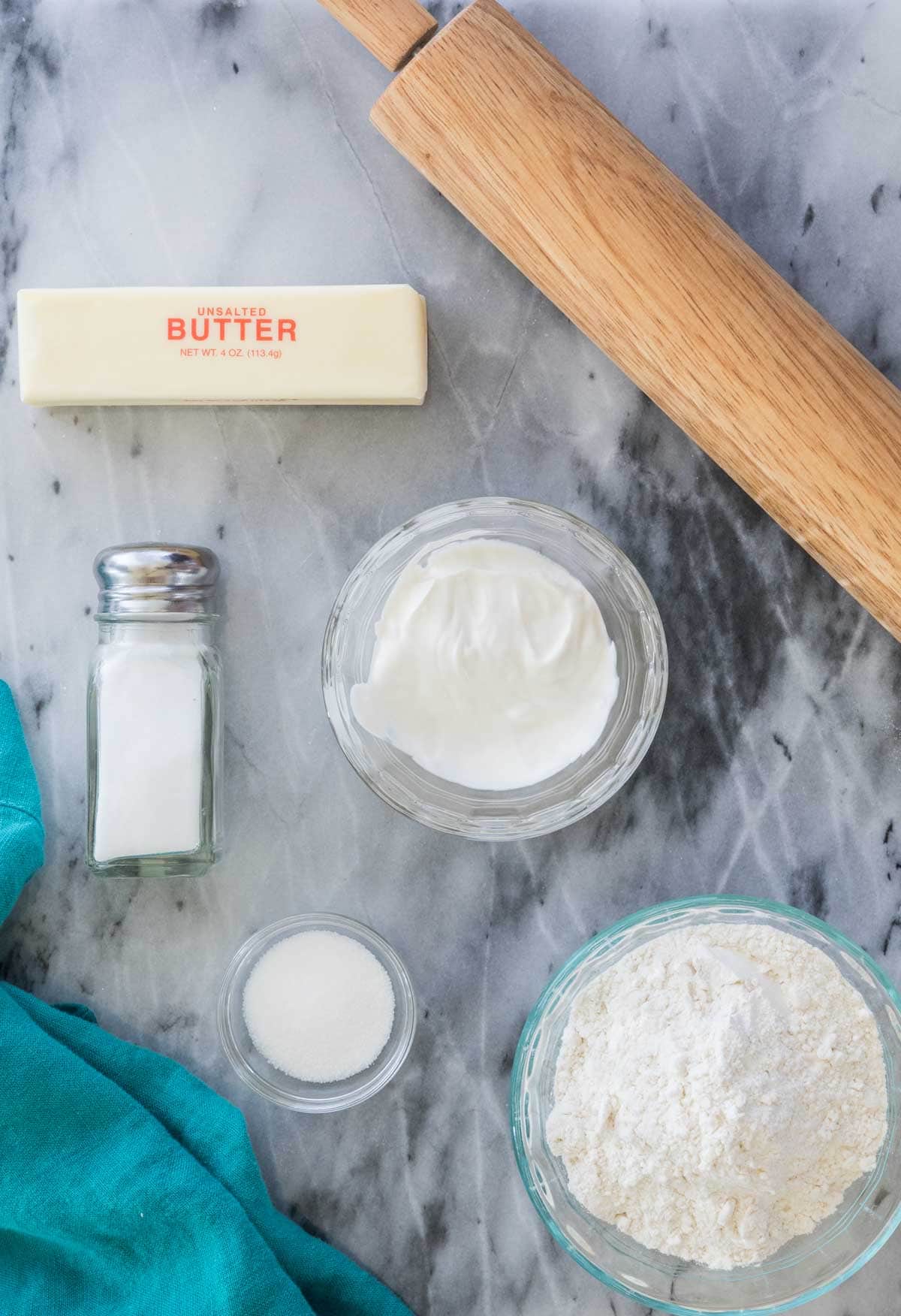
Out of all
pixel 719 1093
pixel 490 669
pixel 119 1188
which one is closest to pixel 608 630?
pixel 490 669

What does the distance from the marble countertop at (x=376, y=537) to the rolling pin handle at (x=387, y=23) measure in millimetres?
133

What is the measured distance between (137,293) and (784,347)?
535 mm

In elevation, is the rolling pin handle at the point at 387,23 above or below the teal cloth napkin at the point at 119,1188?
above

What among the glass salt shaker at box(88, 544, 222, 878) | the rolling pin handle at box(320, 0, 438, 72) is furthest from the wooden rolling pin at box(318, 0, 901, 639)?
the glass salt shaker at box(88, 544, 222, 878)

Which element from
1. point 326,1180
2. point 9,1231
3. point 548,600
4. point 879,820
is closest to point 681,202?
point 548,600

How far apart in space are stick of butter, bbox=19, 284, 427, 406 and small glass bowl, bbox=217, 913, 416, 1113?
1.55 feet

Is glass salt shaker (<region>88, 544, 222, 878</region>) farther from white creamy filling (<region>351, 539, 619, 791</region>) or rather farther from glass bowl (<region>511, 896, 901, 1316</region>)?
glass bowl (<region>511, 896, 901, 1316</region>)

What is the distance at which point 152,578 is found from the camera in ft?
2.97

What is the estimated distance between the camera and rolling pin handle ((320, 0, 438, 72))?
0.82 meters

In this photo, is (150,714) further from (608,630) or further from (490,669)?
(608,630)

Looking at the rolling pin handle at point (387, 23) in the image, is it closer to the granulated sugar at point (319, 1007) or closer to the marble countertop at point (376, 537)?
the marble countertop at point (376, 537)

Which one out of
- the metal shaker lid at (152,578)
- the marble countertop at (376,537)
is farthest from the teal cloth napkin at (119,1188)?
the metal shaker lid at (152,578)

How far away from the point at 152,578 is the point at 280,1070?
17.8 inches

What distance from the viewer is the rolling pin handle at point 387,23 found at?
0.82 m
